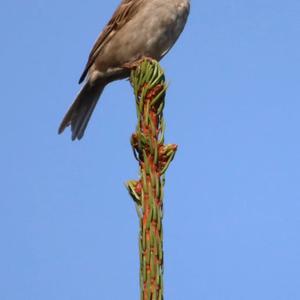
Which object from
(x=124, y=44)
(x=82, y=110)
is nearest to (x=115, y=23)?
(x=124, y=44)

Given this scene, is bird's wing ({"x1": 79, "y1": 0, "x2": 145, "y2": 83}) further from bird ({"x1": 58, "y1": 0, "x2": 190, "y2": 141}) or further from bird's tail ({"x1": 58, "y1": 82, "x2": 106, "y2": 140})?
bird's tail ({"x1": 58, "y1": 82, "x2": 106, "y2": 140})

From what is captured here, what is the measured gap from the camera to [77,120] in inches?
312

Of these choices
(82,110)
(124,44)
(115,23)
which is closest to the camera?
(124,44)

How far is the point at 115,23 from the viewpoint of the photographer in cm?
785

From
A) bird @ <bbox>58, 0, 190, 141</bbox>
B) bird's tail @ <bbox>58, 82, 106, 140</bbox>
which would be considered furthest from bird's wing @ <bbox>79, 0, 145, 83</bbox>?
bird's tail @ <bbox>58, 82, 106, 140</bbox>

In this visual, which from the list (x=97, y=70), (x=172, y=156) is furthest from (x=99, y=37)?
(x=172, y=156)

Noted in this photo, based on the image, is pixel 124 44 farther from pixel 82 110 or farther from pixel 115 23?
pixel 82 110

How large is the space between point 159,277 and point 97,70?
17.4 feet

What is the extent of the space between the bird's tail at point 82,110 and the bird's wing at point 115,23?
18 cm

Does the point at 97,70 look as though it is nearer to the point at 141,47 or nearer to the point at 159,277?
the point at 141,47

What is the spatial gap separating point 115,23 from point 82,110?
1.06 metres

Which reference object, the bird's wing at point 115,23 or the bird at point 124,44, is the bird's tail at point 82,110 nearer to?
the bird at point 124,44

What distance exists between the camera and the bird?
715 cm

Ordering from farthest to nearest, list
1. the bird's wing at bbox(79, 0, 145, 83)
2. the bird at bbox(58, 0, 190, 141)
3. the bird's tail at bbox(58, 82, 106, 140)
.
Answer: the bird's tail at bbox(58, 82, 106, 140) < the bird's wing at bbox(79, 0, 145, 83) < the bird at bbox(58, 0, 190, 141)
